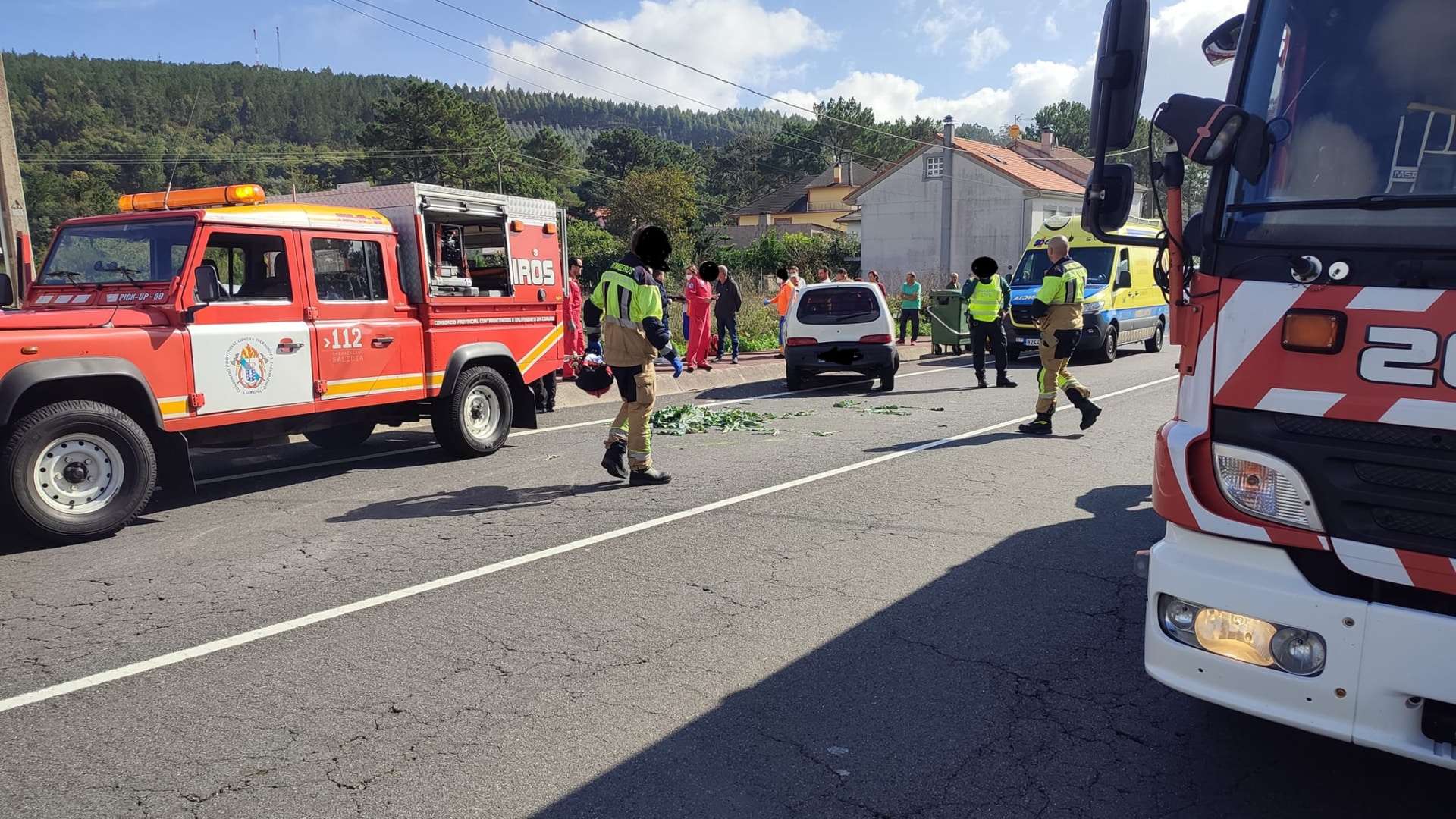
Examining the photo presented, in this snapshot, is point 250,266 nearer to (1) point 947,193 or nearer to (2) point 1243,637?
(2) point 1243,637

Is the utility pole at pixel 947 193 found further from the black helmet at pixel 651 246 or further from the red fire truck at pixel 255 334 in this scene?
the black helmet at pixel 651 246

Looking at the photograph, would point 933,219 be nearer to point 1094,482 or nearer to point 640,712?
point 1094,482

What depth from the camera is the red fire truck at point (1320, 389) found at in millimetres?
2557

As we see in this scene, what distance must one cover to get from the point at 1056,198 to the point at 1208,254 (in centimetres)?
4640

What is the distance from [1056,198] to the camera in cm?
4619

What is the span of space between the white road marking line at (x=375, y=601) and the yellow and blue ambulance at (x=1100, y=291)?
36.3 feet

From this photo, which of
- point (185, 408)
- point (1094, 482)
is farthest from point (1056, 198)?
point (185, 408)

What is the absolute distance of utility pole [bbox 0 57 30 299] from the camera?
983 centimetres

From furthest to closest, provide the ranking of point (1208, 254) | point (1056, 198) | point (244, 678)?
point (1056, 198) → point (244, 678) → point (1208, 254)

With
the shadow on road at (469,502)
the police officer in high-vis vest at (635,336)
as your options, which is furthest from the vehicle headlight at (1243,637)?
the shadow on road at (469,502)

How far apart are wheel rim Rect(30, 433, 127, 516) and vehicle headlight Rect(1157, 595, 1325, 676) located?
6.42 meters

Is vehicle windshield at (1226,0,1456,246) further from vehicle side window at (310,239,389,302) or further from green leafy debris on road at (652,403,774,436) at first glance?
green leafy debris on road at (652,403,774,436)

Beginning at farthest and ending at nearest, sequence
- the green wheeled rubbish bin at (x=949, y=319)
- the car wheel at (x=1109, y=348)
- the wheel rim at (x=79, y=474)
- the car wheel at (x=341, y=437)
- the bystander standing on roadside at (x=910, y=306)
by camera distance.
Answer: the bystander standing on roadside at (x=910, y=306)
the green wheeled rubbish bin at (x=949, y=319)
the car wheel at (x=1109, y=348)
the car wheel at (x=341, y=437)
the wheel rim at (x=79, y=474)

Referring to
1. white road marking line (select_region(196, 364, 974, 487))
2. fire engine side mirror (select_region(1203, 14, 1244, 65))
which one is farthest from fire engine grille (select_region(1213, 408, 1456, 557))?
white road marking line (select_region(196, 364, 974, 487))
